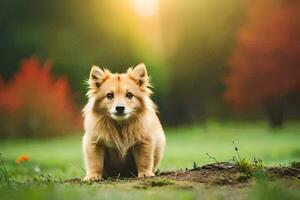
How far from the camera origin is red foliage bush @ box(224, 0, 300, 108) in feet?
40.2

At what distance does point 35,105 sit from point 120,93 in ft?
22.1

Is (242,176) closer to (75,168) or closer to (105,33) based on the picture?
(75,168)

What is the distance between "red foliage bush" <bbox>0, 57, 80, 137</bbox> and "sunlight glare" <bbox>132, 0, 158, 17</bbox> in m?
1.78

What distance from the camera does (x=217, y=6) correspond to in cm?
1210

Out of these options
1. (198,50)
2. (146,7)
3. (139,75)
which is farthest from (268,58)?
(139,75)

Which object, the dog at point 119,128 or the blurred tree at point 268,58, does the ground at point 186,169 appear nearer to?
the dog at point 119,128

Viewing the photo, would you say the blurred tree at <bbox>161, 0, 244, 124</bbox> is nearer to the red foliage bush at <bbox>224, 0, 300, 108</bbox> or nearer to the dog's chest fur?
the red foliage bush at <bbox>224, 0, 300, 108</bbox>

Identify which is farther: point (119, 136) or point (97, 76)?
point (97, 76)

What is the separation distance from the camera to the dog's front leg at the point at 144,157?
5781 millimetres

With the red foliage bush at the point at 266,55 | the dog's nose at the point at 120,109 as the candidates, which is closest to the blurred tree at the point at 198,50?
the red foliage bush at the point at 266,55

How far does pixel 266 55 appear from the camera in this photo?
41.0 ft

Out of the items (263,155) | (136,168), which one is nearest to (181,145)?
(263,155)

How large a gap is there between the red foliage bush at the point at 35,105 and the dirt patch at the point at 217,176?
6502mm

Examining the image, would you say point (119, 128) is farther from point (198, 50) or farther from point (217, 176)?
point (198, 50)
